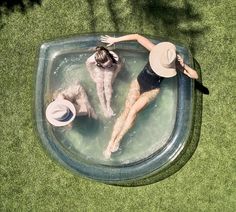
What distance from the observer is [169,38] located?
7.11 m

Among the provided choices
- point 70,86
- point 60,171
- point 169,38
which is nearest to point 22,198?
point 60,171

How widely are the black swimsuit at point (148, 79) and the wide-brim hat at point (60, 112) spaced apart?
89cm

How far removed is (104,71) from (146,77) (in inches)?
20.4

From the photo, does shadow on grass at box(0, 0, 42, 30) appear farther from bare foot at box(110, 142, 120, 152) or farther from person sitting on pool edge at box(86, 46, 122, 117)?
bare foot at box(110, 142, 120, 152)

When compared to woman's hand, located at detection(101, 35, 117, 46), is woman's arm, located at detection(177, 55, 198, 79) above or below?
below

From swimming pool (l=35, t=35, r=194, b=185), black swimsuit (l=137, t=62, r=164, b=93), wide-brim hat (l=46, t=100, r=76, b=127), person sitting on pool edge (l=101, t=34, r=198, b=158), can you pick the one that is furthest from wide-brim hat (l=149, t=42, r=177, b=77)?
wide-brim hat (l=46, t=100, r=76, b=127)

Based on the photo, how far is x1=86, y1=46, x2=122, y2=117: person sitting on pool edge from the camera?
21.8ft

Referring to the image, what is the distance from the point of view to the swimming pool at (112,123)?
22.7 feet

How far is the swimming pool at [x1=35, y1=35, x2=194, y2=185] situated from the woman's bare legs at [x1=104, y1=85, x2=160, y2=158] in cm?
10

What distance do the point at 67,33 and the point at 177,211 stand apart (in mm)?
2572

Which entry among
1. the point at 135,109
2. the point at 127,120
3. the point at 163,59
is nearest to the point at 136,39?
the point at 163,59

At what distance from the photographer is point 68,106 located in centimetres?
665

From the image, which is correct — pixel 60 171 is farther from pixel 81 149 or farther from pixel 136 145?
pixel 136 145

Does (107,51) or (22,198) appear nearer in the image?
(107,51)
